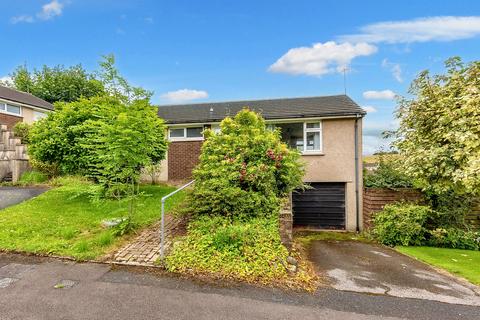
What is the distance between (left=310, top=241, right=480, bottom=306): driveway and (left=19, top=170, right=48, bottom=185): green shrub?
1217 cm

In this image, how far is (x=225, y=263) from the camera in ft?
16.2

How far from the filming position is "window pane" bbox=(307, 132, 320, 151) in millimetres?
12086

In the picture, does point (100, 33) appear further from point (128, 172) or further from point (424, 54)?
point (424, 54)

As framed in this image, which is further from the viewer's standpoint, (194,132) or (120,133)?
(194,132)

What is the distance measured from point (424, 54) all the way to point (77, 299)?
13170 millimetres

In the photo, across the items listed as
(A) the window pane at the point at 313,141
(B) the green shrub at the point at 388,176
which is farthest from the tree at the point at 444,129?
(A) the window pane at the point at 313,141

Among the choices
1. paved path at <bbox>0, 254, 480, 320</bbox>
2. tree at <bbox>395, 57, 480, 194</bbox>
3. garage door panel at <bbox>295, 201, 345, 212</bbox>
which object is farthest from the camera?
garage door panel at <bbox>295, 201, 345, 212</bbox>

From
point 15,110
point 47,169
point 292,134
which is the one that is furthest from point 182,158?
point 15,110

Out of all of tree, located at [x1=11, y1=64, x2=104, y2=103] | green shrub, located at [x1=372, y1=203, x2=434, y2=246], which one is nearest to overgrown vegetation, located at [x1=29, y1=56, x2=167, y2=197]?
green shrub, located at [x1=372, y1=203, x2=434, y2=246]

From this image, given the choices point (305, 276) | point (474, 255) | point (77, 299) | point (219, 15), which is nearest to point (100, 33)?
point (219, 15)

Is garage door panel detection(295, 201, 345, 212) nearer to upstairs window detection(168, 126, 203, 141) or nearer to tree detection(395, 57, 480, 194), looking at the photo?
tree detection(395, 57, 480, 194)

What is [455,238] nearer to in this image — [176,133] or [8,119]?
[176,133]

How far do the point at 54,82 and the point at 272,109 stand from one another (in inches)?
1077

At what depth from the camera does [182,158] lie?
1349cm
